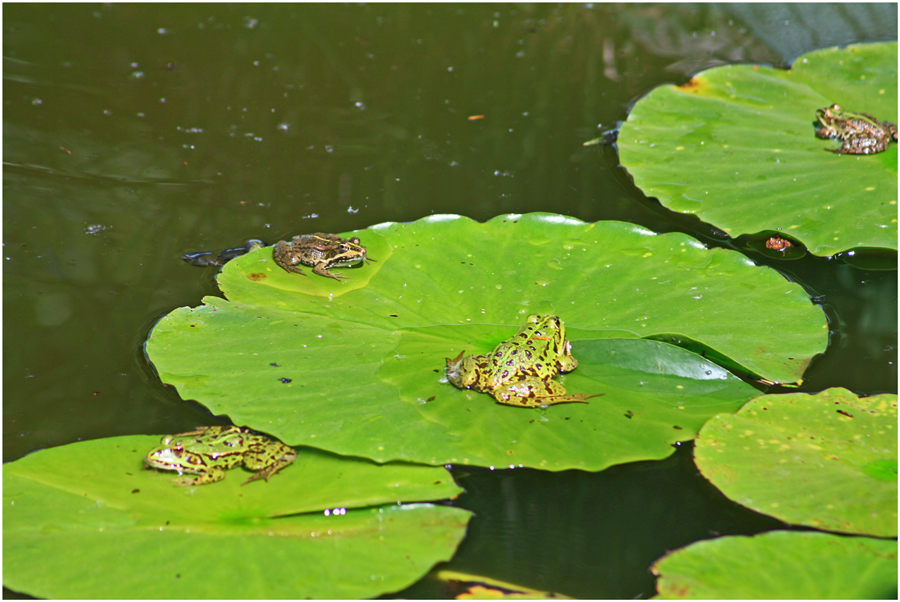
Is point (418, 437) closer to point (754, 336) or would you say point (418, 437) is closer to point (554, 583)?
point (554, 583)

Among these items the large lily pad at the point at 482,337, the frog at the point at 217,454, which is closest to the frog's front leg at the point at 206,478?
the frog at the point at 217,454

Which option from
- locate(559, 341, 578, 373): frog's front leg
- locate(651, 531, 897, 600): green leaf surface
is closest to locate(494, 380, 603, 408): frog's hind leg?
locate(559, 341, 578, 373): frog's front leg

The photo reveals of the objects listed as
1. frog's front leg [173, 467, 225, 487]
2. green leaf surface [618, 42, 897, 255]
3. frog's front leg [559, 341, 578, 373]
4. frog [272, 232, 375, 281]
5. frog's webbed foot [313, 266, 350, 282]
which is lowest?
frog's front leg [173, 467, 225, 487]

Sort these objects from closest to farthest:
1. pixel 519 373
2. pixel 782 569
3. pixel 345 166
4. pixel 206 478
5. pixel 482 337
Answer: pixel 782 569 → pixel 206 478 → pixel 519 373 → pixel 482 337 → pixel 345 166

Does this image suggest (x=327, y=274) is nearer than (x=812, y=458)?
No

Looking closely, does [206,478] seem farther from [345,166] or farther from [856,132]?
[856,132]

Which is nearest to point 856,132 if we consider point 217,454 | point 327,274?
point 327,274

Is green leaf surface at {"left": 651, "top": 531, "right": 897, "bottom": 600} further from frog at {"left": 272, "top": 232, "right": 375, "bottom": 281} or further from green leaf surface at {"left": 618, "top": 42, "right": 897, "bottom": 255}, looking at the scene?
frog at {"left": 272, "top": 232, "right": 375, "bottom": 281}
